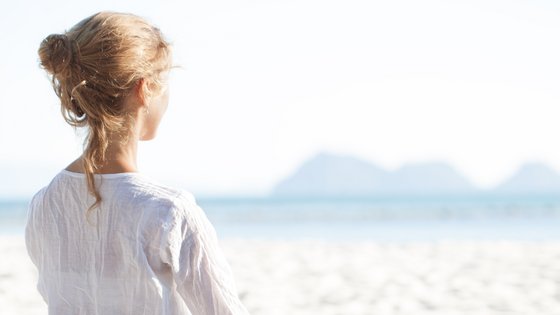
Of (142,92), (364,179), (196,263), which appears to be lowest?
(364,179)

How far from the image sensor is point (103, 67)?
135cm

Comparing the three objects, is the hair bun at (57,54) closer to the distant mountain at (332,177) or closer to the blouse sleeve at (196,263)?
the blouse sleeve at (196,263)

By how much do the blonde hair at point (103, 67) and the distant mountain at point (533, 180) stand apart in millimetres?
67328

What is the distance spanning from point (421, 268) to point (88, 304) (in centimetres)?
542

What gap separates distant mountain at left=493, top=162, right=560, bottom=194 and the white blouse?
6731 cm

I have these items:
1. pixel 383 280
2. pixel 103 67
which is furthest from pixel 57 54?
pixel 383 280

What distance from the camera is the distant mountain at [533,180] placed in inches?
2657

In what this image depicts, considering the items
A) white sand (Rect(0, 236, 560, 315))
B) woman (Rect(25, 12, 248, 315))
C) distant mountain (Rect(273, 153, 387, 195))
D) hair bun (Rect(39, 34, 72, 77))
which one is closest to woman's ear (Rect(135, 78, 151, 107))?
woman (Rect(25, 12, 248, 315))

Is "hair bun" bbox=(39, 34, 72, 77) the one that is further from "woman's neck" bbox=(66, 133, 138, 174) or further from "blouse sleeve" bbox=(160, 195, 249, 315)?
"blouse sleeve" bbox=(160, 195, 249, 315)

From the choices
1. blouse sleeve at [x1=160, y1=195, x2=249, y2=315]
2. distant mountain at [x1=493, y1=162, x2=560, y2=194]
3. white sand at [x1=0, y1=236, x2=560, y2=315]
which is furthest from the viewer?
distant mountain at [x1=493, y1=162, x2=560, y2=194]

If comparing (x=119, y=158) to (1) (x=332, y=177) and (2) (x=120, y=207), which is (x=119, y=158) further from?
(1) (x=332, y=177)

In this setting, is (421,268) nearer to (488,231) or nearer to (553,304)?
(553,304)

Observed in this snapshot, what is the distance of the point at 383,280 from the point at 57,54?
4.64 metres

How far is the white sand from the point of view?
463 centimetres
